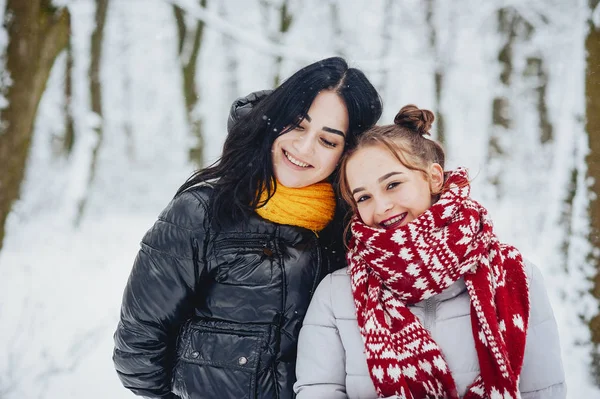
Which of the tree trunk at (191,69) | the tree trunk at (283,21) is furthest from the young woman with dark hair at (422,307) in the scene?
the tree trunk at (283,21)

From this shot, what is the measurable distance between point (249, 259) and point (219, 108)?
34.6ft

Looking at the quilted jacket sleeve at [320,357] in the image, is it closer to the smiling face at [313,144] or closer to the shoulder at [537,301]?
the smiling face at [313,144]

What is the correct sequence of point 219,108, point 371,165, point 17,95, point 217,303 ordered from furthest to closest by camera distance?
1. point 219,108
2. point 17,95
3. point 217,303
4. point 371,165

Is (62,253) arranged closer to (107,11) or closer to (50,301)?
(50,301)

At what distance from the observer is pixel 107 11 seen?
859 centimetres

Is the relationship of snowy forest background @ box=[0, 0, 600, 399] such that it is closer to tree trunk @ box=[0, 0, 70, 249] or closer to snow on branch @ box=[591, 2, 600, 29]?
tree trunk @ box=[0, 0, 70, 249]

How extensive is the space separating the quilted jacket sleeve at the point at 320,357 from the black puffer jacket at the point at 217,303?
0.15 meters

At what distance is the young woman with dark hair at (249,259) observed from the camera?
6.56 feet

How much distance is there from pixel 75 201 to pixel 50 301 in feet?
9.69

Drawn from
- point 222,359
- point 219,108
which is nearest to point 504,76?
point 219,108

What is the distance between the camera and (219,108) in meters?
12.1

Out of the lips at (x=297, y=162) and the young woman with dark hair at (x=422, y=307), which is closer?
the young woman with dark hair at (x=422, y=307)

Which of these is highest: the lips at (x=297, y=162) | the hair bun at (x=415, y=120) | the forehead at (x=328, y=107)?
the forehead at (x=328, y=107)

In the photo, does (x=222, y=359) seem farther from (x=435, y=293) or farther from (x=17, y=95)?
(x=17, y=95)
